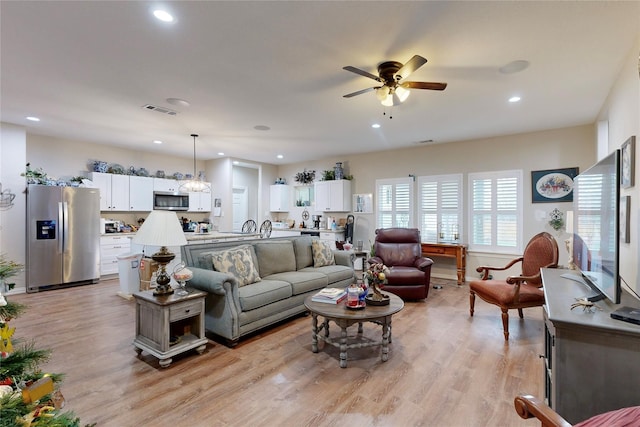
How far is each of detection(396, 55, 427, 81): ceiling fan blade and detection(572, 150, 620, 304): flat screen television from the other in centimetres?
134

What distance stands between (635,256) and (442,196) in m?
3.72

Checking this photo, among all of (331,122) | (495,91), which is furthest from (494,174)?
(331,122)

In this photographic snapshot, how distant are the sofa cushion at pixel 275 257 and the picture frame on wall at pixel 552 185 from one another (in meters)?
4.15

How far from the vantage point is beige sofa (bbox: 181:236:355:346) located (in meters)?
2.98

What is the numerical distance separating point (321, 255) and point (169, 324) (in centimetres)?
227

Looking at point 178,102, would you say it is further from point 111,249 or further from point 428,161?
point 428,161

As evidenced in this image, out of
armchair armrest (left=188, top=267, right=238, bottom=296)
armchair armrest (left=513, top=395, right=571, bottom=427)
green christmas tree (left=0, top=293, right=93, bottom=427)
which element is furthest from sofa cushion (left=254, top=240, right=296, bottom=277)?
armchair armrest (left=513, top=395, right=571, bottom=427)

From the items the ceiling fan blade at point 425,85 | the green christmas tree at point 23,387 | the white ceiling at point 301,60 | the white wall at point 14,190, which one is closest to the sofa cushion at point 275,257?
the white ceiling at point 301,60

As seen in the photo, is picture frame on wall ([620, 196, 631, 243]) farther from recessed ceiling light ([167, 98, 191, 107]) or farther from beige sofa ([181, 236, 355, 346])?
recessed ceiling light ([167, 98, 191, 107])

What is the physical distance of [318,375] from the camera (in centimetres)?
249

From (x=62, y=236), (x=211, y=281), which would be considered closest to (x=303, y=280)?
(x=211, y=281)

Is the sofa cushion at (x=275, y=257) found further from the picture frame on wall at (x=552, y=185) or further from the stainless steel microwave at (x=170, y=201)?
the picture frame on wall at (x=552, y=185)

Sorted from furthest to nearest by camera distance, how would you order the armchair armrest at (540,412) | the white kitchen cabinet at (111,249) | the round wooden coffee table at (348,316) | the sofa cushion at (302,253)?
1. the white kitchen cabinet at (111,249)
2. the sofa cushion at (302,253)
3. the round wooden coffee table at (348,316)
4. the armchair armrest at (540,412)

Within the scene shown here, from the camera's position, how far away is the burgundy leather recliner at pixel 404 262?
172 inches
